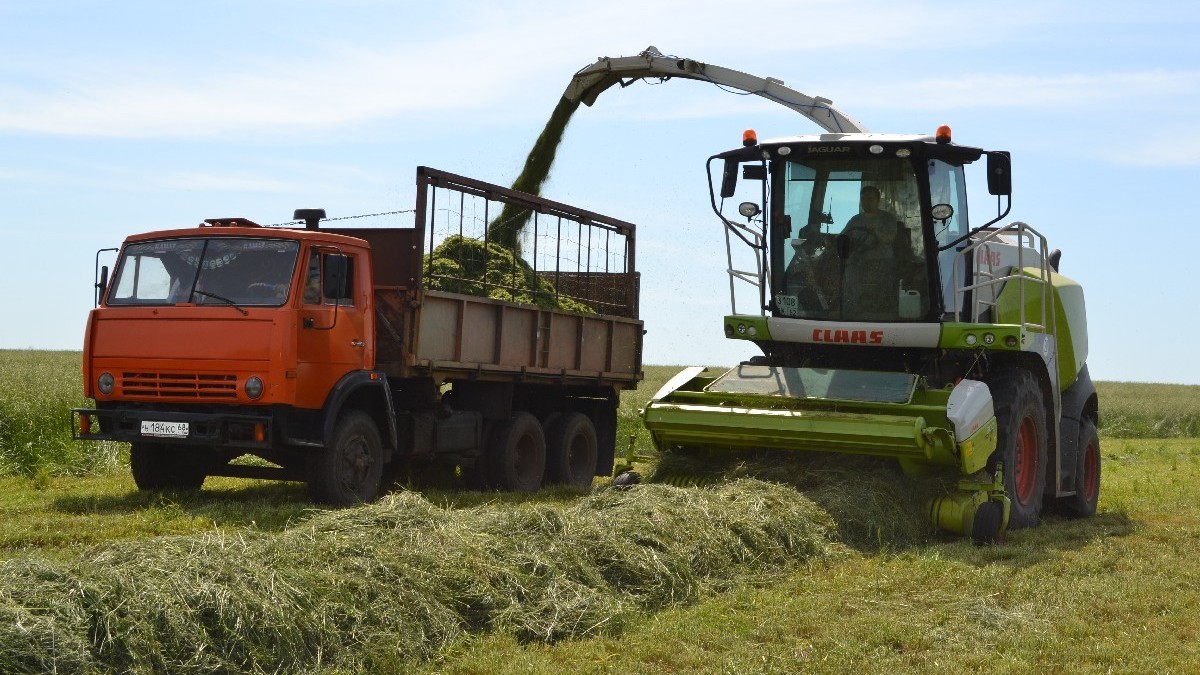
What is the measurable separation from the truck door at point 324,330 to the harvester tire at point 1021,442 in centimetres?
549

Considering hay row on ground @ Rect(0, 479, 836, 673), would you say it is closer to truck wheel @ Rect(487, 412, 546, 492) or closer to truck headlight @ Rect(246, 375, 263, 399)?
truck headlight @ Rect(246, 375, 263, 399)

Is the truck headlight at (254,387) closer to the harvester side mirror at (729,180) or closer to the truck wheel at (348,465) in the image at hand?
the truck wheel at (348,465)

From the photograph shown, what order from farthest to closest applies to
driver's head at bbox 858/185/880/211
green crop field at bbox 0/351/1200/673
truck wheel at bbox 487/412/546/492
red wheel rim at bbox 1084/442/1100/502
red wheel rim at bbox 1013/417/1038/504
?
truck wheel at bbox 487/412/546/492 < red wheel rim at bbox 1084/442/1100/502 < driver's head at bbox 858/185/880/211 < red wheel rim at bbox 1013/417/1038/504 < green crop field at bbox 0/351/1200/673

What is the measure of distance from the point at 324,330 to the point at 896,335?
4907mm

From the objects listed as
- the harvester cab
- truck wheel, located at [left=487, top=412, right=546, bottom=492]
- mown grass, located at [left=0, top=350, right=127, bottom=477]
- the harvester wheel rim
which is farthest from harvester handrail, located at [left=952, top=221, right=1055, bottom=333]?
mown grass, located at [left=0, top=350, right=127, bottom=477]

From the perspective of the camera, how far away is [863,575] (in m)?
8.70

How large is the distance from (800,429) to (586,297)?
19.5 feet

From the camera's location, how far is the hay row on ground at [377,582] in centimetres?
563

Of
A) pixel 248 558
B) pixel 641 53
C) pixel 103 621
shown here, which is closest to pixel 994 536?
pixel 248 558

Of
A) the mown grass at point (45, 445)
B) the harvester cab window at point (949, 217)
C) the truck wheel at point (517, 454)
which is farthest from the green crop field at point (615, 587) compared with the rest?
the mown grass at point (45, 445)

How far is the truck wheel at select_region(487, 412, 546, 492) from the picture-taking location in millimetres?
14250

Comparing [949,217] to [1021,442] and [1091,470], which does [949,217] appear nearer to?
[1021,442]

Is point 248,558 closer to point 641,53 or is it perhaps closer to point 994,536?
point 994,536

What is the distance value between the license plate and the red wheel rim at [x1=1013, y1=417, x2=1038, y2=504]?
7.04 metres
